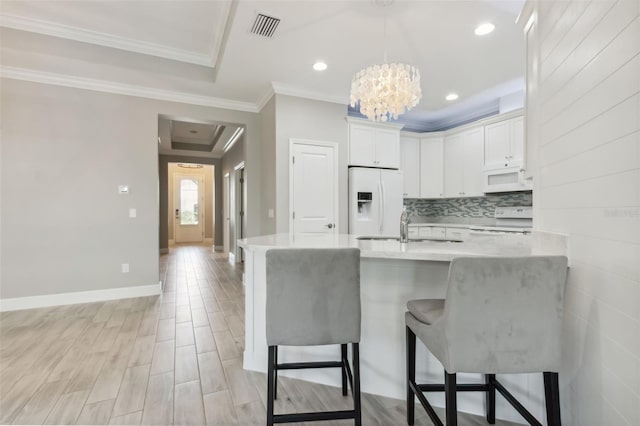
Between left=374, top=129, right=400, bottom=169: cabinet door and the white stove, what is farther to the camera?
left=374, top=129, right=400, bottom=169: cabinet door

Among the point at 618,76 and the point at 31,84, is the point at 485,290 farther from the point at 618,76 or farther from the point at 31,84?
the point at 31,84

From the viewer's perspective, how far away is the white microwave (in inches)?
164

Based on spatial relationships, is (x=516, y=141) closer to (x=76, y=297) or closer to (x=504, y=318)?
(x=504, y=318)

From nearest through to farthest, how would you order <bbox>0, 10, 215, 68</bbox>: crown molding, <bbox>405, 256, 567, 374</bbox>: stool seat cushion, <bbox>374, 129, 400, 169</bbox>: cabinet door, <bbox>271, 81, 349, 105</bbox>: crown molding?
<bbox>405, 256, 567, 374</bbox>: stool seat cushion → <bbox>0, 10, 215, 68</bbox>: crown molding → <bbox>271, 81, 349, 105</bbox>: crown molding → <bbox>374, 129, 400, 169</bbox>: cabinet door

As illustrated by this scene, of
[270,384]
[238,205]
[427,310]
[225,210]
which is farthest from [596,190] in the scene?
[225,210]

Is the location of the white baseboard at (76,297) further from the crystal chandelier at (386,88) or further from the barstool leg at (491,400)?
the barstool leg at (491,400)

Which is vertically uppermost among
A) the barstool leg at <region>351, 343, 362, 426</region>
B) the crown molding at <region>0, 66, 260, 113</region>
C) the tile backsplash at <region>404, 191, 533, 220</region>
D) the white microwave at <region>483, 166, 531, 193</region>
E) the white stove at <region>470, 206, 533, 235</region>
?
the crown molding at <region>0, 66, 260, 113</region>

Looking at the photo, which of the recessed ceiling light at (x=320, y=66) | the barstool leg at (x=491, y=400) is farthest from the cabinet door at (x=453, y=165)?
the barstool leg at (x=491, y=400)

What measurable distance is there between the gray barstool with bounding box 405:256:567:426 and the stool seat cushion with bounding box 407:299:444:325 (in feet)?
0.52

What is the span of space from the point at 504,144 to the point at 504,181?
1.80 feet

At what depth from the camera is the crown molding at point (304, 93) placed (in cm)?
397

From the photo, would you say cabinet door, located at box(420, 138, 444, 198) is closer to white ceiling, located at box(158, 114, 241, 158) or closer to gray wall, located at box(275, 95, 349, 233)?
gray wall, located at box(275, 95, 349, 233)

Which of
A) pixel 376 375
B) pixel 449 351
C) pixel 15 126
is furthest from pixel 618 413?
pixel 15 126

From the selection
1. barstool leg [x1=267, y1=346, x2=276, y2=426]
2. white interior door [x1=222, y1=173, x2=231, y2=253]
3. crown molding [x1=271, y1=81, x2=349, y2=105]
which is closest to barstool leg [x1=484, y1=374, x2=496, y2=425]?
barstool leg [x1=267, y1=346, x2=276, y2=426]
